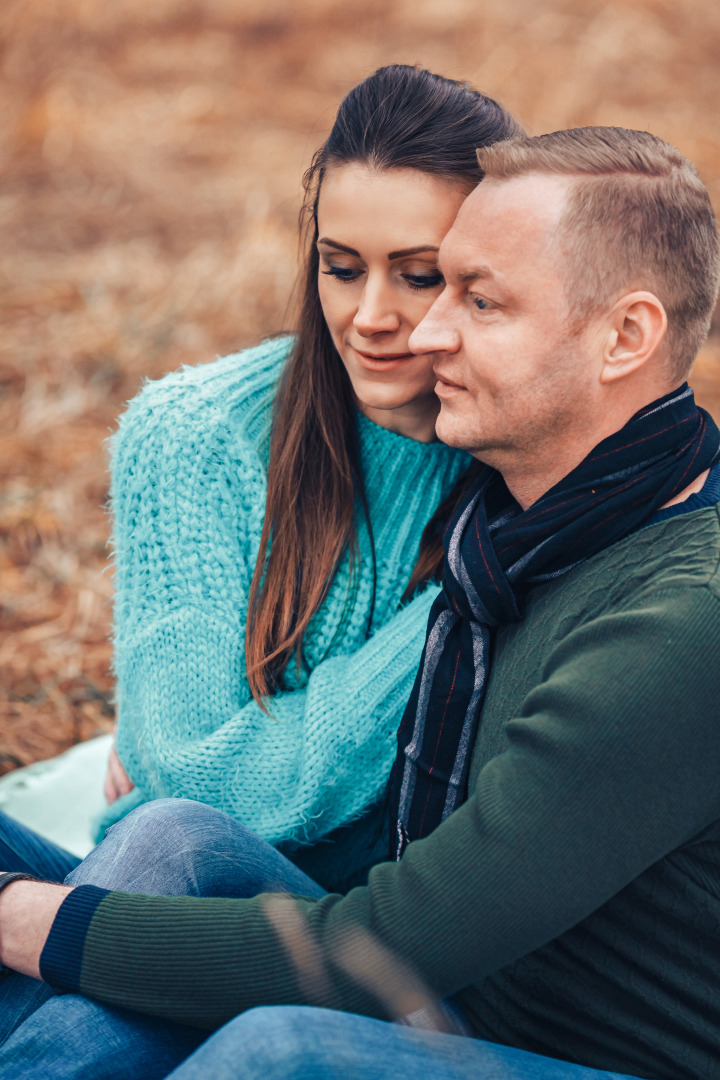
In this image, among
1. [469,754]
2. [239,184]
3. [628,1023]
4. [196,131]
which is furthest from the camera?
Result: [196,131]

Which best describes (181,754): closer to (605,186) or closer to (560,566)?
(560,566)

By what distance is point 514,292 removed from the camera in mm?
1545

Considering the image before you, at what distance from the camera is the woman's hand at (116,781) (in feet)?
7.77

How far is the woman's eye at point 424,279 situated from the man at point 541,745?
21 cm

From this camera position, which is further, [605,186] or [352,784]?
[352,784]

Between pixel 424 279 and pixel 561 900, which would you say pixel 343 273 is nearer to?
pixel 424 279

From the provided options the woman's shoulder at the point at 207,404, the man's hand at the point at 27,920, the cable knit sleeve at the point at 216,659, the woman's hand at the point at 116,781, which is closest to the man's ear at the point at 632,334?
the cable knit sleeve at the point at 216,659

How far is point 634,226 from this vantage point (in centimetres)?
149

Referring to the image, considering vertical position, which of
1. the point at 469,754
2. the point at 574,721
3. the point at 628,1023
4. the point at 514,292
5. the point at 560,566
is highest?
the point at 514,292

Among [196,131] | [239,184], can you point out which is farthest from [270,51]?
[239,184]

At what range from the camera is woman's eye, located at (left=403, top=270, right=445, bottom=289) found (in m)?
1.88

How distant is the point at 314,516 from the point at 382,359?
0.39m

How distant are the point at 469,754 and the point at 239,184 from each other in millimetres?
6116

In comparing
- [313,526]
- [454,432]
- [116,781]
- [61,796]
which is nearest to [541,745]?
[454,432]
